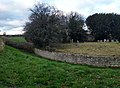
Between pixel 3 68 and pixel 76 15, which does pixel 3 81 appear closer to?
pixel 3 68

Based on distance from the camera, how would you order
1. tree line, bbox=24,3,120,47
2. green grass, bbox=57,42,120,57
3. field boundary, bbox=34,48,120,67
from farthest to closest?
tree line, bbox=24,3,120,47, green grass, bbox=57,42,120,57, field boundary, bbox=34,48,120,67

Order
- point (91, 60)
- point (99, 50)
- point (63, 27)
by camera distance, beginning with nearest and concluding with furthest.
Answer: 1. point (91, 60)
2. point (99, 50)
3. point (63, 27)

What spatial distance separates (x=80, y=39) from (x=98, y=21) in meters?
10.6

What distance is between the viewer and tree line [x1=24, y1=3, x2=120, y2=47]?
62.0 m

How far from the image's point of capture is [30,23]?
213 feet

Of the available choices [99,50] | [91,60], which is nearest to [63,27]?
[99,50]

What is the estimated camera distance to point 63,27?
228 feet

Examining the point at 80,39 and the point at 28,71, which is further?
the point at 80,39

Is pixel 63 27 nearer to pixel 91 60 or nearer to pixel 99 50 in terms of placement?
pixel 99 50

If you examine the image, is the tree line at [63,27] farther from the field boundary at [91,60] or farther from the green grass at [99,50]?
the field boundary at [91,60]

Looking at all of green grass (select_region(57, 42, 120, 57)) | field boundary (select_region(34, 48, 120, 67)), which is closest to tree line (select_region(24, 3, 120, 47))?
green grass (select_region(57, 42, 120, 57))

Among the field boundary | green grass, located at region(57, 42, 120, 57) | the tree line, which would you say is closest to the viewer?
the field boundary

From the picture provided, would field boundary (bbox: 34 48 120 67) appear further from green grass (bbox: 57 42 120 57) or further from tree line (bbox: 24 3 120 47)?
tree line (bbox: 24 3 120 47)

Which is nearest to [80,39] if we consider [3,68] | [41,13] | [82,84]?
[41,13]
